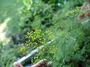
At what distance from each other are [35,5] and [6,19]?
3.63ft

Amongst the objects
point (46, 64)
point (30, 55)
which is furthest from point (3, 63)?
point (46, 64)

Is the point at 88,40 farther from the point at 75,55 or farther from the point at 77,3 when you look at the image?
the point at 77,3

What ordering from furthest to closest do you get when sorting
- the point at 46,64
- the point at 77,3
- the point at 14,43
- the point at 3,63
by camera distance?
the point at 14,43, the point at 77,3, the point at 3,63, the point at 46,64

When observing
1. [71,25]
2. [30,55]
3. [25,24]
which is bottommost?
[71,25]

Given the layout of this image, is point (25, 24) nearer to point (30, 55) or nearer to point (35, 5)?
point (35, 5)

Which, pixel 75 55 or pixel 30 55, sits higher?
pixel 30 55

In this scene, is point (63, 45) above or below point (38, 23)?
below

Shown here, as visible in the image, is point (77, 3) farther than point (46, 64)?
Yes

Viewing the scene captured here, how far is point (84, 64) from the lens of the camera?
165 cm

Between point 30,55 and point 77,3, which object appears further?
point 77,3

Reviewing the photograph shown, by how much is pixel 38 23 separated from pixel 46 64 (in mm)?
1493

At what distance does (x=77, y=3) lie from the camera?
113 inches

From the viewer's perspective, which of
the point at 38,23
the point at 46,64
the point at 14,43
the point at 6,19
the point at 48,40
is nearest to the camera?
the point at 46,64

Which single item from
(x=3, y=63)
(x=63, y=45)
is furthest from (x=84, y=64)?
(x=3, y=63)
